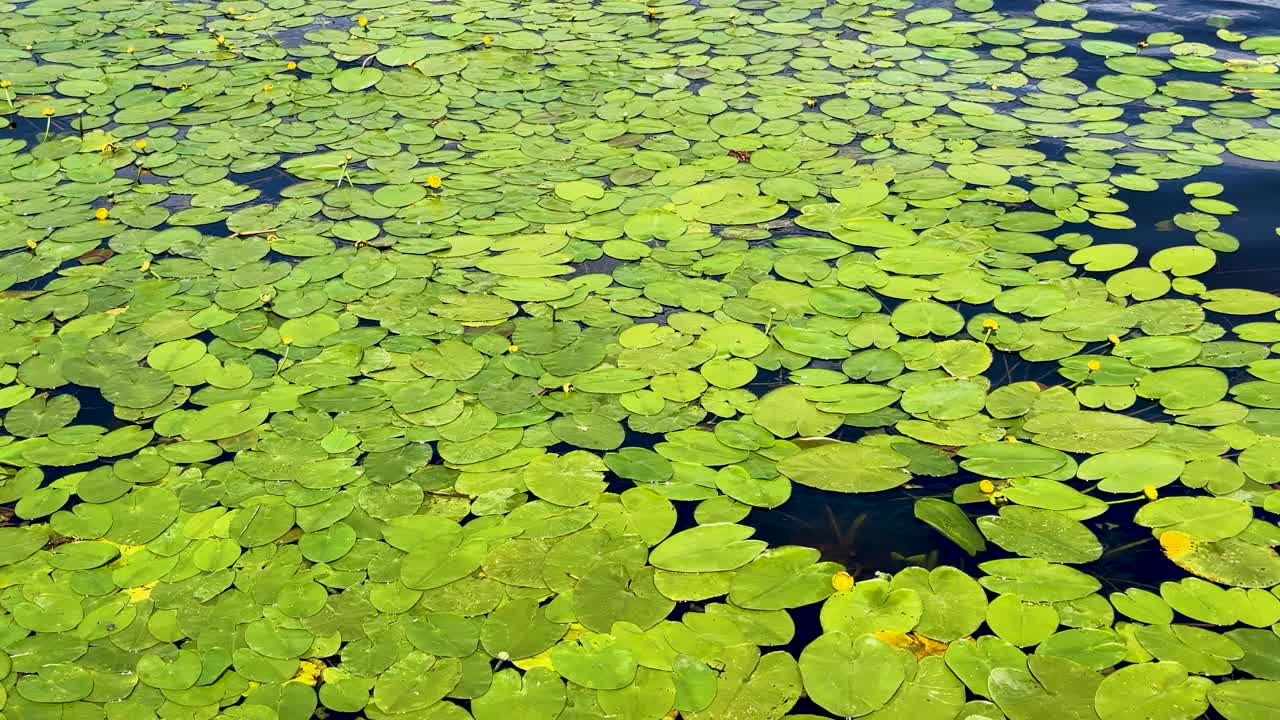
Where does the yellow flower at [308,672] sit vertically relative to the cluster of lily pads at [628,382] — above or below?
below

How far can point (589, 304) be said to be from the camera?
3705 mm

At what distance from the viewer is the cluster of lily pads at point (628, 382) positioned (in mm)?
2439

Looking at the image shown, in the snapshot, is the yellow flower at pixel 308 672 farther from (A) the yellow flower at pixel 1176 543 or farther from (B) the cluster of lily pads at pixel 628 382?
(A) the yellow flower at pixel 1176 543

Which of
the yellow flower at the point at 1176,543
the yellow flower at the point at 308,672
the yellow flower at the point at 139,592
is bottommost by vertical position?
the yellow flower at the point at 308,672

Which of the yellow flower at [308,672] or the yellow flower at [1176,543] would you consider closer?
the yellow flower at [308,672]

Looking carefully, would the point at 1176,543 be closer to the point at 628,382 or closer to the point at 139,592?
the point at 628,382

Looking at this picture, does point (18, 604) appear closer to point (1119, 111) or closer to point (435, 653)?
point (435, 653)

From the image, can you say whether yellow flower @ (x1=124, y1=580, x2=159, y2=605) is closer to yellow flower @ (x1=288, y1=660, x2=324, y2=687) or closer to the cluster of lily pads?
the cluster of lily pads

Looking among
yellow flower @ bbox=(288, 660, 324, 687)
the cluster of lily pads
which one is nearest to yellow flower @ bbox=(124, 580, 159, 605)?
the cluster of lily pads

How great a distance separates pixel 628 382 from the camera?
330cm

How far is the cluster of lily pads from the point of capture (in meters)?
2.44

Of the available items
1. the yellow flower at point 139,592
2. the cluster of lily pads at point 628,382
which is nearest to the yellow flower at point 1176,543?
the cluster of lily pads at point 628,382

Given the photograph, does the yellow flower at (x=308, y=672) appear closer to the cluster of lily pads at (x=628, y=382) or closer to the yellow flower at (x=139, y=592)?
the cluster of lily pads at (x=628, y=382)

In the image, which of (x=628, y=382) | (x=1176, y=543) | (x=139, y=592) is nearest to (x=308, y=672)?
(x=139, y=592)
